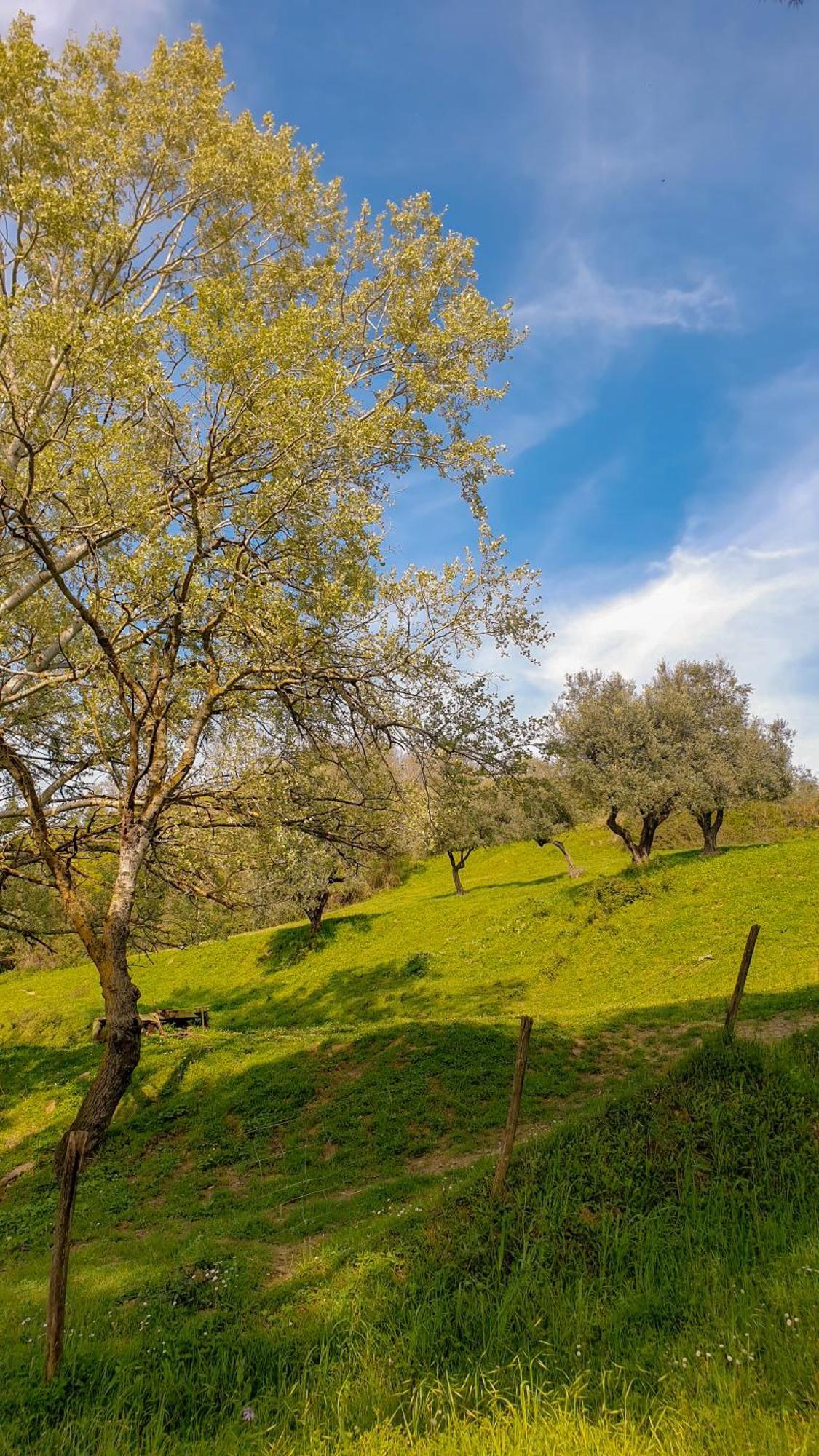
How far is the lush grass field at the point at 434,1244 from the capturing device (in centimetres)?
523

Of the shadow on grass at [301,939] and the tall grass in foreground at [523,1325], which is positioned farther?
the shadow on grass at [301,939]

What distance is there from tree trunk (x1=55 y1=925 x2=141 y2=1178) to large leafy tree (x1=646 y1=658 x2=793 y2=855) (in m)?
37.2

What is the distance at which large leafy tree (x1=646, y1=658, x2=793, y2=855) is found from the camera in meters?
43.8

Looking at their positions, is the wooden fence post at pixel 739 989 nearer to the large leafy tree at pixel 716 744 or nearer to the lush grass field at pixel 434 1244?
the lush grass field at pixel 434 1244

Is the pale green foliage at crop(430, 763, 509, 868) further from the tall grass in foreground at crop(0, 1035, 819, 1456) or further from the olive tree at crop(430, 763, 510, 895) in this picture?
the tall grass in foreground at crop(0, 1035, 819, 1456)

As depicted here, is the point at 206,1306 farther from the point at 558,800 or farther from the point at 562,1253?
the point at 558,800

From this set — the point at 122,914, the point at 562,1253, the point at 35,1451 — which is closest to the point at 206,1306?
the point at 35,1451

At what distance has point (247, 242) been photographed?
18.0 metres

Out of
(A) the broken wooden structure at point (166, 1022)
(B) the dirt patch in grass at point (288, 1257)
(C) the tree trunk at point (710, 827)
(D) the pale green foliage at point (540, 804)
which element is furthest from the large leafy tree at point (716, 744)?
(B) the dirt patch in grass at point (288, 1257)

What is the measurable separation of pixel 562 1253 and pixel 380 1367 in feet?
7.80

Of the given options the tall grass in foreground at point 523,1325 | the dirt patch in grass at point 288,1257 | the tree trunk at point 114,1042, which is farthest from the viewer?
the tree trunk at point 114,1042

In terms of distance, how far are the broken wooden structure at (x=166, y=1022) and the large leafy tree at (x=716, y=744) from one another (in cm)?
3032

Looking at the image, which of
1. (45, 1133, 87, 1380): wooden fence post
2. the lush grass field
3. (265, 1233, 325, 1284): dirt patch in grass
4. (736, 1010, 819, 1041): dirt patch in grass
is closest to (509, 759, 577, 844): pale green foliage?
the lush grass field

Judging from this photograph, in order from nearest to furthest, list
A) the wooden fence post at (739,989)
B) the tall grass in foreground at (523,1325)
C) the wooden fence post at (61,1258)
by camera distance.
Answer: the tall grass in foreground at (523,1325) < the wooden fence post at (61,1258) < the wooden fence post at (739,989)
